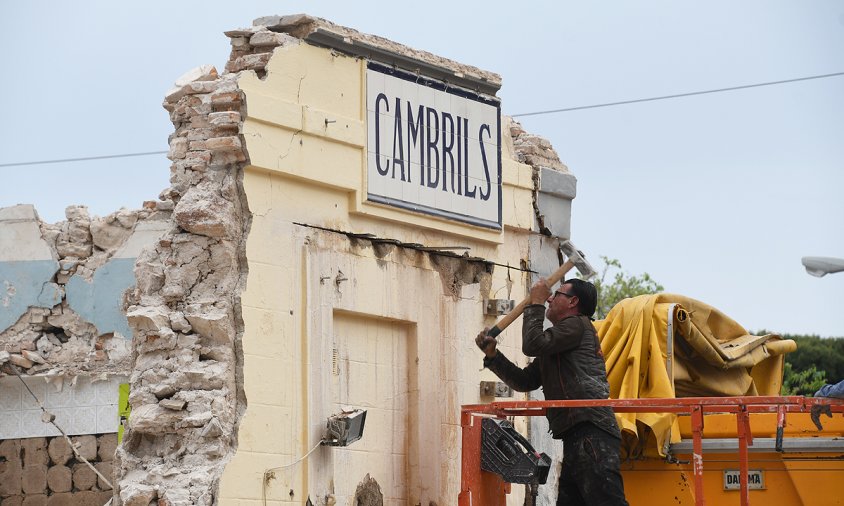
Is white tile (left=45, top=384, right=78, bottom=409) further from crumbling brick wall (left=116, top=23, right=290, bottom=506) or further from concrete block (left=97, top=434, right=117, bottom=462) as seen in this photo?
crumbling brick wall (left=116, top=23, right=290, bottom=506)

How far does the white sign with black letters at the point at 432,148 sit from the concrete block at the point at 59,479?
20.9 ft

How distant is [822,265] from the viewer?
40.2 feet

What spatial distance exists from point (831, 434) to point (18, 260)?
937 centimetres

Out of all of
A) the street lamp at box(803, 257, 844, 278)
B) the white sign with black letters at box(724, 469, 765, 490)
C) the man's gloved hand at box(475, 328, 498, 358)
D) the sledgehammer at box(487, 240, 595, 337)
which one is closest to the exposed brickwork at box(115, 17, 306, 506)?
the man's gloved hand at box(475, 328, 498, 358)

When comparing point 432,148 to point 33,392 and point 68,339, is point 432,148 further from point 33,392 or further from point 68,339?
point 33,392

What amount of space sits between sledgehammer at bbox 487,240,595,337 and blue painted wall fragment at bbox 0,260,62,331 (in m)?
6.84

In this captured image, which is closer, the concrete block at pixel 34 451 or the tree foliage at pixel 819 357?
the concrete block at pixel 34 451

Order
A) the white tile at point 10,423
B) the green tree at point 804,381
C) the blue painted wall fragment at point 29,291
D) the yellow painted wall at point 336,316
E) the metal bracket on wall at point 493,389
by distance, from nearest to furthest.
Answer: the yellow painted wall at point 336,316 < the metal bracket on wall at point 493,389 < the white tile at point 10,423 < the blue painted wall fragment at point 29,291 < the green tree at point 804,381

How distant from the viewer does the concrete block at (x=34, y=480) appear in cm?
1599

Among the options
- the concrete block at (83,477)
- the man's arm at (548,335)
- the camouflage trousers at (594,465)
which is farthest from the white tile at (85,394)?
the camouflage trousers at (594,465)

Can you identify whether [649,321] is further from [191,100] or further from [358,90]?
[191,100]

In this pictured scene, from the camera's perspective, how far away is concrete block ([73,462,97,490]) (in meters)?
16.0

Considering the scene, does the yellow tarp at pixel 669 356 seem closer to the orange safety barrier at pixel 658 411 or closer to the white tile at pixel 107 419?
the orange safety barrier at pixel 658 411

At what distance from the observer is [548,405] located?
31.9 feet
